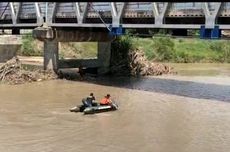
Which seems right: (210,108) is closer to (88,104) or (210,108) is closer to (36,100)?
(88,104)

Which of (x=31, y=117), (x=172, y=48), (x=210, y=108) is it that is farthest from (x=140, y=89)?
(x=172, y=48)

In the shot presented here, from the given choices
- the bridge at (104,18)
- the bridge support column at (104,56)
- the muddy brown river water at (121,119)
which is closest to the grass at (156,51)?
the bridge at (104,18)

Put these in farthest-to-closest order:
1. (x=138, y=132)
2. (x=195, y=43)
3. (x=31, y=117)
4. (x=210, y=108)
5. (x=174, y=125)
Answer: (x=195, y=43), (x=210, y=108), (x=31, y=117), (x=174, y=125), (x=138, y=132)

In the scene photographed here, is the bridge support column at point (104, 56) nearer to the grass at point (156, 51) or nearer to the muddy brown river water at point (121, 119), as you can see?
the muddy brown river water at point (121, 119)

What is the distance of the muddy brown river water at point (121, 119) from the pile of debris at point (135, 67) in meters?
6.75

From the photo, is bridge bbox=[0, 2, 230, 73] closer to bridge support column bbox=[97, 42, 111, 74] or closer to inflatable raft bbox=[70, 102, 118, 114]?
bridge support column bbox=[97, 42, 111, 74]

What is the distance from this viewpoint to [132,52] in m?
50.3

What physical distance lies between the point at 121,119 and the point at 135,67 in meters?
22.6

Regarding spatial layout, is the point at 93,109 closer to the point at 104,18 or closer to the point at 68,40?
the point at 104,18

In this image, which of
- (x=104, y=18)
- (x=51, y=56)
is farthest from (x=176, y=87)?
(x=51, y=56)

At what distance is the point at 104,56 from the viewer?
50.0 meters

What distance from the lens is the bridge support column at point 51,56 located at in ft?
151

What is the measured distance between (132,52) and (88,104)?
21.9m

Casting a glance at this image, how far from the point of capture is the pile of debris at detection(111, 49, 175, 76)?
49.3 m
